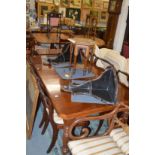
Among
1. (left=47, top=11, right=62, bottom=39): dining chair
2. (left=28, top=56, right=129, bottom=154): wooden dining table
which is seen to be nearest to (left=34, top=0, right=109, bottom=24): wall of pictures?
(left=47, top=11, right=62, bottom=39): dining chair

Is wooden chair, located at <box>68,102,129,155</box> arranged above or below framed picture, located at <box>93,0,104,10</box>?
below

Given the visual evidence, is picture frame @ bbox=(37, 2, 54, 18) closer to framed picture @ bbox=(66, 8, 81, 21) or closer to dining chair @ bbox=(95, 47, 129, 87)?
framed picture @ bbox=(66, 8, 81, 21)

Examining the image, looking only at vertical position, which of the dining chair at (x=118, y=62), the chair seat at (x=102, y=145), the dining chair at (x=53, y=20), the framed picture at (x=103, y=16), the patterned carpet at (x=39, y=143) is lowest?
the patterned carpet at (x=39, y=143)

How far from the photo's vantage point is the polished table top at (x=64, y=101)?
5.23 ft

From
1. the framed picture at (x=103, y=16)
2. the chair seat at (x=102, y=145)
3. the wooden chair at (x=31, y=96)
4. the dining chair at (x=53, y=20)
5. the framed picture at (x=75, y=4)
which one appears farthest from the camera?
the framed picture at (x=103, y=16)

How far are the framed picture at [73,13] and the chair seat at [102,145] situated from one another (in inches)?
216

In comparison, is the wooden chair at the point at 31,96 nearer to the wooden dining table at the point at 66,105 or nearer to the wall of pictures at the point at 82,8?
the wooden dining table at the point at 66,105

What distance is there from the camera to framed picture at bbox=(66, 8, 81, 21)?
21.4 feet

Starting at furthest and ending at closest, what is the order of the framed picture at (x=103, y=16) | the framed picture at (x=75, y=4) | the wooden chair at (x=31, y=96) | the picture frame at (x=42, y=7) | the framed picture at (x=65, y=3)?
the framed picture at (x=103, y=16) → the framed picture at (x=75, y=4) → the framed picture at (x=65, y=3) → the picture frame at (x=42, y=7) → the wooden chair at (x=31, y=96)

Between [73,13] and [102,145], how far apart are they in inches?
224

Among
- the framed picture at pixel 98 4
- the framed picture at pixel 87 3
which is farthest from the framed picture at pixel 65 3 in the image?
the framed picture at pixel 98 4
